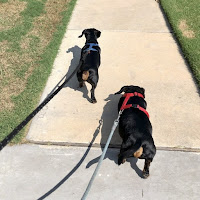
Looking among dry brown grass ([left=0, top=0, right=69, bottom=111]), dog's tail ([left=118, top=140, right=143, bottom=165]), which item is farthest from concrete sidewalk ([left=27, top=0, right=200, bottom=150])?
dog's tail ([left=118, top=140, right=143, bottom=165])

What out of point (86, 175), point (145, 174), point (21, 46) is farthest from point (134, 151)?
point (21, 46)

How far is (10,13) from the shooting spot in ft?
26.2

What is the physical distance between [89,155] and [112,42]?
140 inches

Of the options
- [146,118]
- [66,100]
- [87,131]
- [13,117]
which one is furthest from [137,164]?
[13,117]

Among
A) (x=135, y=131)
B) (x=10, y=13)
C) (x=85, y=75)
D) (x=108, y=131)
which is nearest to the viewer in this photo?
(x=135, y=131)

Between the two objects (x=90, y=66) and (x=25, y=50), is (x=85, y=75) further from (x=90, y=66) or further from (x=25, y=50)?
(x=25, y=50)

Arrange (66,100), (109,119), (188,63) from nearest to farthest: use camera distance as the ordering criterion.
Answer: (109,119) → (66,100) → (188,63)

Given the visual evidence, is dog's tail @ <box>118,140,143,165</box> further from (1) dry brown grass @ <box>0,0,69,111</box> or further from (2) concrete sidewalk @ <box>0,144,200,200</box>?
(1) dry brown grass @ <box>0,0,69,111</box>

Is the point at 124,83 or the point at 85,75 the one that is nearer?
the point at 85,75

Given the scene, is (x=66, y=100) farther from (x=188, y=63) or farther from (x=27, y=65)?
(x=188, y=63)

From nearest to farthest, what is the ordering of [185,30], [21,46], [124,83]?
[124,83], [21,46], [185,30]

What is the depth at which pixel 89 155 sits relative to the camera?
4105mm

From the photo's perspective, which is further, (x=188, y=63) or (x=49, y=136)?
(x=188, y=63)

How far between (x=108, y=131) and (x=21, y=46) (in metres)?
3.51
